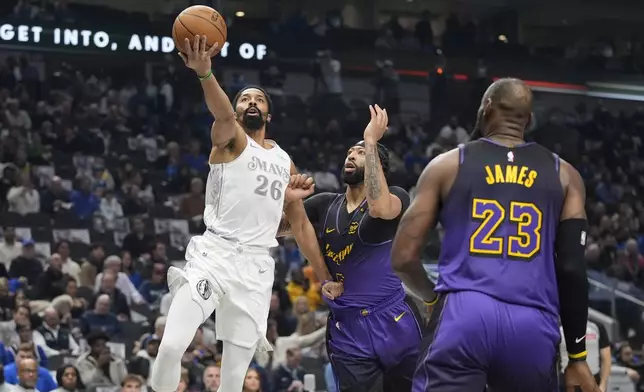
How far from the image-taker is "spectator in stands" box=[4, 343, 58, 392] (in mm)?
11695

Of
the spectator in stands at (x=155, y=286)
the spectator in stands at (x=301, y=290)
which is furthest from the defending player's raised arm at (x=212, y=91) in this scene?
the spectator in stands at (x=155, y=286)

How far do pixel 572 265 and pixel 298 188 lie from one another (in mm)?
2801

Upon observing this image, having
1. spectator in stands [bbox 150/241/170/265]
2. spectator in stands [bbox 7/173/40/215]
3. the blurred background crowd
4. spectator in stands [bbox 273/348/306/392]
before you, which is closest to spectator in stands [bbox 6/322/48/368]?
the blurred background crowd

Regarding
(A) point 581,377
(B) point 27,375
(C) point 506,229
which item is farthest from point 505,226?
(B) point 27,375

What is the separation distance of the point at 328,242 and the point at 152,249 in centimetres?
943

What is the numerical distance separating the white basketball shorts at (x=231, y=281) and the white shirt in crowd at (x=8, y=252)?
9181 mm

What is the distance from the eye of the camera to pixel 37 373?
38.4 feet

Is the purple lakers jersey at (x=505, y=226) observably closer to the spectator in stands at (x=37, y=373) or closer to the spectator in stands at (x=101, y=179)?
the spectator in stands at (x=37, y=373)

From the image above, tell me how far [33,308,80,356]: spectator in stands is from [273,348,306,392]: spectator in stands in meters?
2.41

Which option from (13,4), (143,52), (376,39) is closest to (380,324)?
(143,52)

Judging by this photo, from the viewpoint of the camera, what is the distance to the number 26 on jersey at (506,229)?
487cm

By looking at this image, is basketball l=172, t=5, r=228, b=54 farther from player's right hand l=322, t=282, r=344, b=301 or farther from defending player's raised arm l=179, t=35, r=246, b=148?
player's right hand l=322, t=282, r=344, b=301

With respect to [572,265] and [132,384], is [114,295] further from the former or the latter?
[572,265]

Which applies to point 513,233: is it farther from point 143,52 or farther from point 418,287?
point 143,52
